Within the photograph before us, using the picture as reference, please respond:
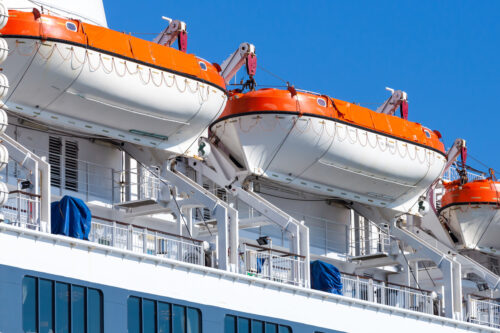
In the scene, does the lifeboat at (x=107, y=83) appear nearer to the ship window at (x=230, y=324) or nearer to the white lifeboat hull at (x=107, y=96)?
the white lifeboat hull at (x=107, y=96)

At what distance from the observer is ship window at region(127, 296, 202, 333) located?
31766 millimetres

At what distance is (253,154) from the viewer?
131 ft

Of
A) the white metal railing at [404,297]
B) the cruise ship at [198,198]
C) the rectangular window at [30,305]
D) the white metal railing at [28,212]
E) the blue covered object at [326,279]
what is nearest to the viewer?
the rectangular window at [30,305]

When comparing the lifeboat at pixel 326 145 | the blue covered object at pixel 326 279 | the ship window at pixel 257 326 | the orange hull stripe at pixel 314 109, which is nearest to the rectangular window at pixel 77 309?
the ship window at pixel 257 326

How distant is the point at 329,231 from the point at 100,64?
44.0 feet

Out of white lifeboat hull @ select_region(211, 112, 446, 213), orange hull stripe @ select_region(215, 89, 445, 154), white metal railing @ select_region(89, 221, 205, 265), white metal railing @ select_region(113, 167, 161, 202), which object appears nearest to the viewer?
white metal railing @ select_region(89, 221, 205, 265)

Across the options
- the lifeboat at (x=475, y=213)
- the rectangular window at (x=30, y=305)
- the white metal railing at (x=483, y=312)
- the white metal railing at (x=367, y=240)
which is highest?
the lifeboat at (x=475, y=213)

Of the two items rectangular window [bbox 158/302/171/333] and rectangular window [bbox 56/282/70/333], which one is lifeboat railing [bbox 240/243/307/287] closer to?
rectangular window [bbox 158/302/171/333]

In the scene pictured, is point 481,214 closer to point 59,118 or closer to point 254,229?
point 254,229

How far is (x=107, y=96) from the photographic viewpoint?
116ft

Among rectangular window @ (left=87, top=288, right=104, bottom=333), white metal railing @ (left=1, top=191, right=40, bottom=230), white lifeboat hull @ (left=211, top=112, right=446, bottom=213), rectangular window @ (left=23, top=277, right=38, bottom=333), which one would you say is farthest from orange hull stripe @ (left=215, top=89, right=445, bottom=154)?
rectangular window @ (left=23, top=277, right=38, bottom=333)

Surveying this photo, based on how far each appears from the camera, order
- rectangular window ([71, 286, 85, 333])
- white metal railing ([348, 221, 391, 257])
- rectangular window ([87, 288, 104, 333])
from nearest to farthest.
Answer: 1. rectangular window ([71, 286, 85, 333])
2. rectangular window ([87, 288, 104, 333])
3. white metal railing ([348, 221, 391, 257])

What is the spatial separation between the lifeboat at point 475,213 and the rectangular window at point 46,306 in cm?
2138

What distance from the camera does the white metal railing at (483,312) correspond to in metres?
42.8
